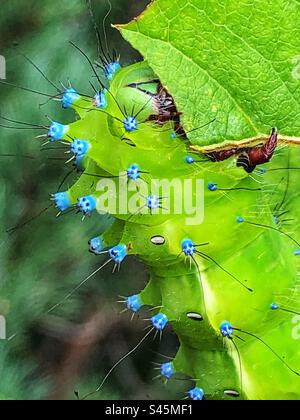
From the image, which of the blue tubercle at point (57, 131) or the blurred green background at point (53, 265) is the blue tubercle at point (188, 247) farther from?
the blurred green background at point (53, 265)

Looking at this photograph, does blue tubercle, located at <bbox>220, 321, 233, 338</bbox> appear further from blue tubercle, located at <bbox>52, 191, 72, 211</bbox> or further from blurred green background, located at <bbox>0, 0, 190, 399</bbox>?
blurred green background, located at <bbox>0, 0, 190, 399</bbox>

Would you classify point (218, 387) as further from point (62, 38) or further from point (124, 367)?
point (62, 38)

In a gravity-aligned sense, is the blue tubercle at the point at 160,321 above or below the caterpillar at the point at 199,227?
below

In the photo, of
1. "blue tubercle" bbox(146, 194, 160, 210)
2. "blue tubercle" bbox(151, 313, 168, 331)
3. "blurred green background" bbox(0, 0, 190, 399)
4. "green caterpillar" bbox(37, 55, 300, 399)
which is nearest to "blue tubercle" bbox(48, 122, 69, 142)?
"green caterpillar" bbox(37, 55, 300, 399)

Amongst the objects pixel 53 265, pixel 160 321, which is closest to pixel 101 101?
pixel 160 321

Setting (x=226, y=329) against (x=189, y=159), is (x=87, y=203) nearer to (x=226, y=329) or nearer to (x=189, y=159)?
(x=189, y=159)


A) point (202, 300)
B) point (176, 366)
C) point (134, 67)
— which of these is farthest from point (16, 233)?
point (134, 67)

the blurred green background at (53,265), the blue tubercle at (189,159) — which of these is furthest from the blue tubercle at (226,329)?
the blurred green background at (53,265)
